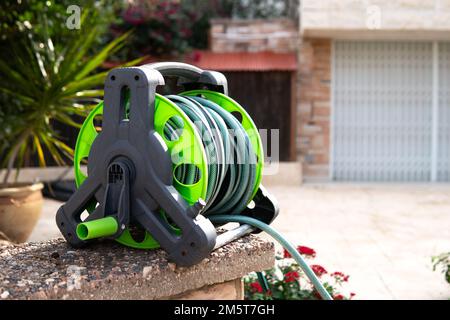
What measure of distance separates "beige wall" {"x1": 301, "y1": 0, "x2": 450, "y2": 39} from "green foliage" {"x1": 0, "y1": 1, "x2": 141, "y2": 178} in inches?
173

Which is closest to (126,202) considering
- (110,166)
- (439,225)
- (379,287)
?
(110,166)

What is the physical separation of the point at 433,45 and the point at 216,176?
32.4ft

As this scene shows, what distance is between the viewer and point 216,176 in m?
2.45

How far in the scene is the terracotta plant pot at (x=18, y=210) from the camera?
579cm

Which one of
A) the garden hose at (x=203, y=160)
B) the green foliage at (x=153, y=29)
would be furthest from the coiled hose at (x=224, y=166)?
the green foliage at (x=153, y=29)

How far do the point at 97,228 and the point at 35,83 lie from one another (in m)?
3.98

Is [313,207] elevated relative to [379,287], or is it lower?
lower

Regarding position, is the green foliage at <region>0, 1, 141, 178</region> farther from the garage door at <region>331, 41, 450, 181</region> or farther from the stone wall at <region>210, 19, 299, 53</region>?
the garage door at <region>331, 41, 450, 181</region>

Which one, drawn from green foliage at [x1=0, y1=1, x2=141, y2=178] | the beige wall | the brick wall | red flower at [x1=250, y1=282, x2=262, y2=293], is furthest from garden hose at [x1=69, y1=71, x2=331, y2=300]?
the brick wall

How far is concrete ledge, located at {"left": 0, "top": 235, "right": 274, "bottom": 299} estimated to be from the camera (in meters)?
2.09

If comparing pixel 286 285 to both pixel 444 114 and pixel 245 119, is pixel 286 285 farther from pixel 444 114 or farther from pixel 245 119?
pixel 444 114

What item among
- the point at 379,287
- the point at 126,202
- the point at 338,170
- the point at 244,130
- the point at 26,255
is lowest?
the point at 338,170

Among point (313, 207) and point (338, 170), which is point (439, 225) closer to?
point (313, 207)

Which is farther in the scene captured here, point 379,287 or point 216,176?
point 379,287
